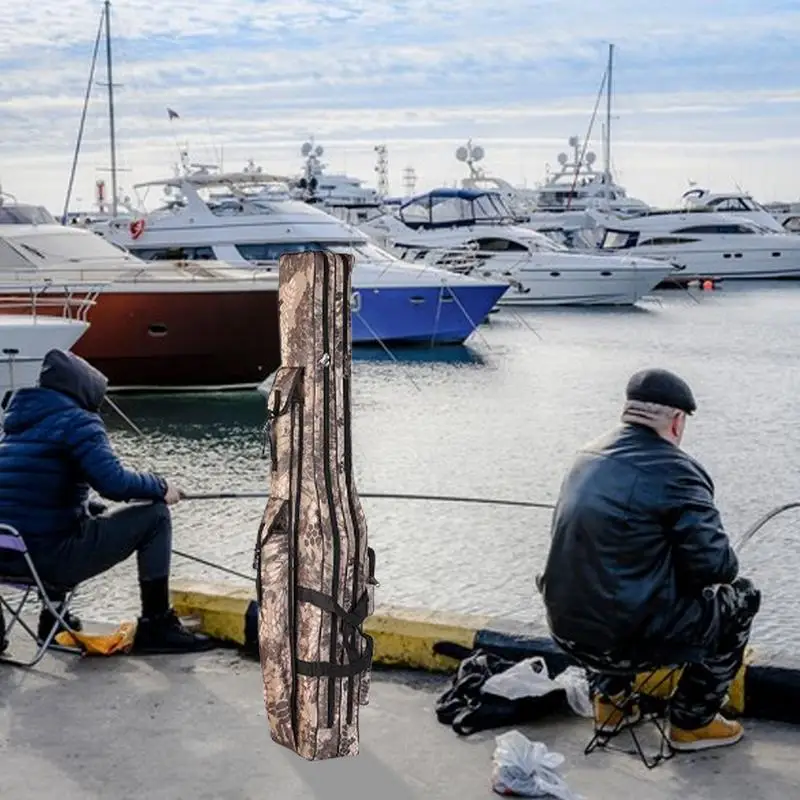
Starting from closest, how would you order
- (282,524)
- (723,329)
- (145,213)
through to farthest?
(282,524) < (145,213) < (723,329)

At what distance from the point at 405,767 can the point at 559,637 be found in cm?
64

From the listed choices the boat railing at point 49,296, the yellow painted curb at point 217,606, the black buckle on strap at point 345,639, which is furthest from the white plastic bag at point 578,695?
the boat railing at point 49,296

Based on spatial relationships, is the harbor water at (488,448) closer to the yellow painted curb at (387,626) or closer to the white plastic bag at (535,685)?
the yellow painted curb at (387,626)

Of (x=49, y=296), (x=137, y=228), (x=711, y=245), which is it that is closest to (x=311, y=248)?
(x=137, y=228)

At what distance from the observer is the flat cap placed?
425 cm

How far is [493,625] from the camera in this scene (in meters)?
5.38

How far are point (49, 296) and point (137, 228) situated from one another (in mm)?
12065

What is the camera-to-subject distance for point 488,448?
17.0m

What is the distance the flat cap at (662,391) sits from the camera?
4.25 metres

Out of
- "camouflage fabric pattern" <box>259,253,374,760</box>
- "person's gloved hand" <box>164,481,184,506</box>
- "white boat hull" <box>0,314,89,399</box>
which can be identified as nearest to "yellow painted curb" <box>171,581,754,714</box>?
"person's gloved hand" <box>164,481,184,506</box>

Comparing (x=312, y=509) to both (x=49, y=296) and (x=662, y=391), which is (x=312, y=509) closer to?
(x=662, y=391)

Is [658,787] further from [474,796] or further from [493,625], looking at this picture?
[493,625]

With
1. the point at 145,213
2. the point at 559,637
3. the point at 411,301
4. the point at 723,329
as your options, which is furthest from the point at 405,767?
the point at 723,329

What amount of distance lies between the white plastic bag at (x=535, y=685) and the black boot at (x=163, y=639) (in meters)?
1.30
